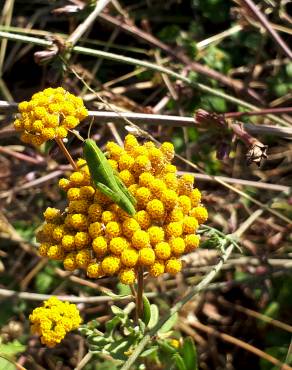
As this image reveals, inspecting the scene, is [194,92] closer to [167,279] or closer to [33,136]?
[167,279]

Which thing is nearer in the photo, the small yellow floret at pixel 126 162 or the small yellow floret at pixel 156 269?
the small yellow floret at pixel 156 269

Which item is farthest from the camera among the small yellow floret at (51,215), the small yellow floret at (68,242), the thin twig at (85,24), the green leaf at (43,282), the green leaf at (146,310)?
the green leaf at (43,282)

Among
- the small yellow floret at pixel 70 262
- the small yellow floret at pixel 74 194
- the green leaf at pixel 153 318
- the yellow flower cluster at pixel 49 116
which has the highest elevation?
the yellow flower cluster at pixel 49 116

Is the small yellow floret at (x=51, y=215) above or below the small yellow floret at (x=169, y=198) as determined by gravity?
below

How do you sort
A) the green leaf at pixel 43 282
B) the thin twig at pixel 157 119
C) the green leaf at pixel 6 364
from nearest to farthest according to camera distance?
the green leaf at pixel 6 364
the thin twig at pixel 157 119
the green leaf at pixel 43 282

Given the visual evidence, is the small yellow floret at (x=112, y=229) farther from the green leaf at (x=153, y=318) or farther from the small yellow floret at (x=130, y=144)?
the green leaf at (x=153, y=318)

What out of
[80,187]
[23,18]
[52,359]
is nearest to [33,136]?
[80,187]

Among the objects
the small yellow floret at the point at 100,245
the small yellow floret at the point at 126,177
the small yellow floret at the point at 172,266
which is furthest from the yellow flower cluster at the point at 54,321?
the small yellow floret at the point at 126,177

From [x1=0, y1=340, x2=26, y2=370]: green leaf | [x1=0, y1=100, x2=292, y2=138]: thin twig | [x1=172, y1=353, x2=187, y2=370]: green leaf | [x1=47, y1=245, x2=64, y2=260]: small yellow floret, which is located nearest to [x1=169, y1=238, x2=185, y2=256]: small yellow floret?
[x1=47, y1=245, x2=64, y2=260]: small yellow floret
